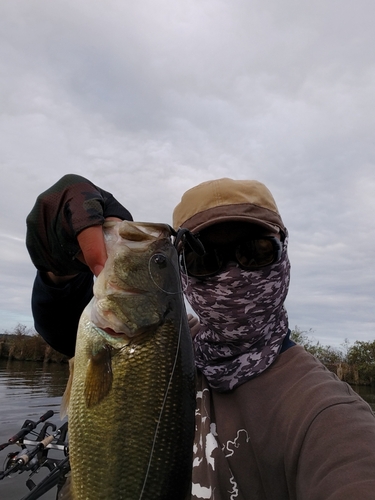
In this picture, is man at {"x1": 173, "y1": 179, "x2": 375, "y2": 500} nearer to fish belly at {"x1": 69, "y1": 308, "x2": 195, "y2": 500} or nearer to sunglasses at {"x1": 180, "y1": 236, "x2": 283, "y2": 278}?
sunglasses at {"x1": 180, "y1": 236, "x2": 283, "y2": 278}

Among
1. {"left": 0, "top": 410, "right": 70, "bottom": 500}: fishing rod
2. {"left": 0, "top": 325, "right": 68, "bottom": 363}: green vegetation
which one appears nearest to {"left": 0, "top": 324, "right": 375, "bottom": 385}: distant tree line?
{"left": 0, "top": 325, "right": 68, "bottom": 363}: green vegetation

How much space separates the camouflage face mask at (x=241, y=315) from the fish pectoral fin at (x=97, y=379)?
1009 mm

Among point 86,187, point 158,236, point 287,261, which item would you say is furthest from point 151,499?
point 287,261

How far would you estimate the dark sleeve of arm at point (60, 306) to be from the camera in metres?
2.56

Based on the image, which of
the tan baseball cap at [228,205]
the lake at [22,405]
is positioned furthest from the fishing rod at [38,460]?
the tan baseball cap at [228,205]

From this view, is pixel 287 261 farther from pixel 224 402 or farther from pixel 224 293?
pixel 224 402

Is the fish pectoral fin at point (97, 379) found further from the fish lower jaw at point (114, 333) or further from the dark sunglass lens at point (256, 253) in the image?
the dark sunglass lens at point (256, 253)

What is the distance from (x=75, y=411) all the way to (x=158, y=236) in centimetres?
91

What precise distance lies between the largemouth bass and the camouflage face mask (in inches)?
25.3

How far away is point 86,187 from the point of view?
1.97 m

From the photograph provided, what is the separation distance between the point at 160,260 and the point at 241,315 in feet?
2.72

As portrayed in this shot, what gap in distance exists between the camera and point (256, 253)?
2.60 metres

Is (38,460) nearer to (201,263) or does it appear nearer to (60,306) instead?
(60,306)

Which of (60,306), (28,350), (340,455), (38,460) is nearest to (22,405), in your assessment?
(38,460)
